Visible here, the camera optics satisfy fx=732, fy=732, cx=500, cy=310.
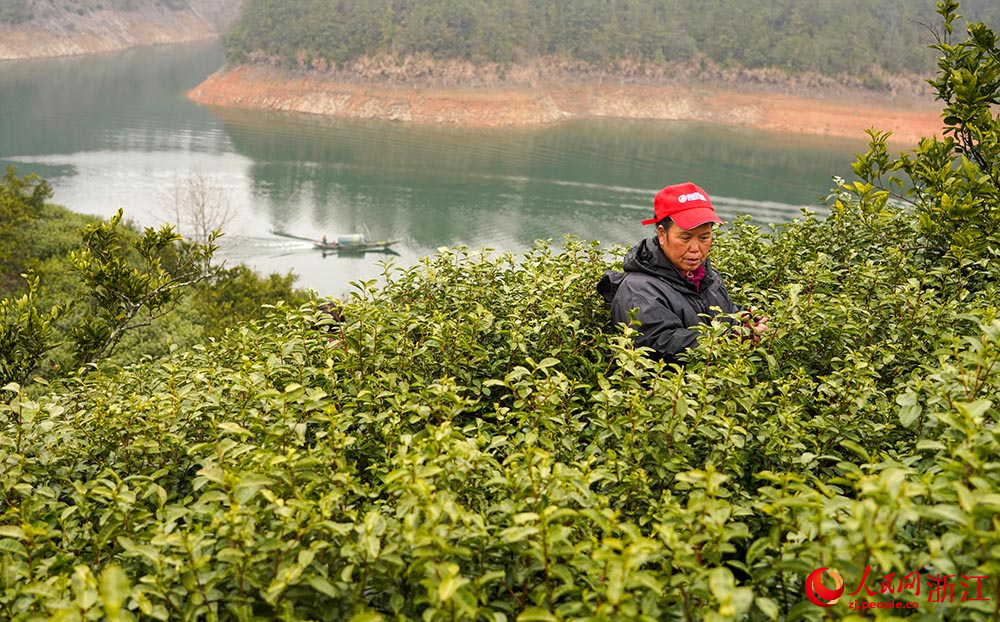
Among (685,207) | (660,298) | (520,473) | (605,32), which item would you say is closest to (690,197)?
(685,207)

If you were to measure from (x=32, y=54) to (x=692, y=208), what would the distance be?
8866 cm

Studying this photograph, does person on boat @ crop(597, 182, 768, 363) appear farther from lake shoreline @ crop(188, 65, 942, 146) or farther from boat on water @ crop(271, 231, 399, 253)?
lake shoreline @ crop(188, 65, 942, 146)

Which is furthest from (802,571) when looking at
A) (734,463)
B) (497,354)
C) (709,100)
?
(709,100)

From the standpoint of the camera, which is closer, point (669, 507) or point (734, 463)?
point (669, 507)

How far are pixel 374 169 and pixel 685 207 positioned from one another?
42535 mm

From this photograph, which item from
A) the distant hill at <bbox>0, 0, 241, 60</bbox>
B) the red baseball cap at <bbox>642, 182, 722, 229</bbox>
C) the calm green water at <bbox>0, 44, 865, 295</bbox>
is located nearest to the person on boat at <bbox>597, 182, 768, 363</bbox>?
the red baseball cap at <bbox>642, 182, 722, 229</bbox>

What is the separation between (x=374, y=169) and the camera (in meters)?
44.7

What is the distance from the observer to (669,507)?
197 centimetres

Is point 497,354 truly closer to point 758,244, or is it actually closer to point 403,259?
point 758,244

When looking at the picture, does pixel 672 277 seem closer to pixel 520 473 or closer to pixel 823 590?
pixel 520 473

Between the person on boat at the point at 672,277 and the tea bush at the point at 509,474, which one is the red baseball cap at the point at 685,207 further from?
the tea bush at the point at 509,474

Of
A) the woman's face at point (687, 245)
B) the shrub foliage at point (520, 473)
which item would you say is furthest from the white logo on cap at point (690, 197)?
the shrub foliage at point (520, 473)

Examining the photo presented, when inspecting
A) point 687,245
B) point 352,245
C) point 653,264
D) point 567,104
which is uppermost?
point 567,104

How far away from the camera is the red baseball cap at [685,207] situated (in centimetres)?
376
